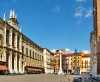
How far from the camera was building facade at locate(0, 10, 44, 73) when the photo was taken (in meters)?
88.0

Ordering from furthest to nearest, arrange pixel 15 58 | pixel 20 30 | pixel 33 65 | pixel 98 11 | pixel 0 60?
pixel 33 65 < pixel 20 30 < pixel 15 58 < pixel 0 60 < pixel 98 11

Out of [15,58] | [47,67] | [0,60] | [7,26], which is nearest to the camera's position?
[0,60]

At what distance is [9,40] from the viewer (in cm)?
→ 9419

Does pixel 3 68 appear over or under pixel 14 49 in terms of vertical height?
under

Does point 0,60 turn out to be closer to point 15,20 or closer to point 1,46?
point 1,46

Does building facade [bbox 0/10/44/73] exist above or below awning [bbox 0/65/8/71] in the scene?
above

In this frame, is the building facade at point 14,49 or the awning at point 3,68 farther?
the building facade at point 14,49

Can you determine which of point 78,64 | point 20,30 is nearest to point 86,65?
point 78,64

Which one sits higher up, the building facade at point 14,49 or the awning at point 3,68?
the building facade at point 14,49

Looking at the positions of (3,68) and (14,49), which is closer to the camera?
(3,68)

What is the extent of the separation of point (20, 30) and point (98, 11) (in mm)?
38095

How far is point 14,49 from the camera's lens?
99438 millimetres

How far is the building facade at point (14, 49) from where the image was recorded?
8796 cm

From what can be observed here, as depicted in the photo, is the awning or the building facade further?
the building facade
